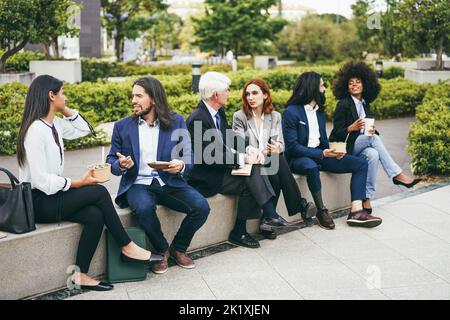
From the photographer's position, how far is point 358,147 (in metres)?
6.84

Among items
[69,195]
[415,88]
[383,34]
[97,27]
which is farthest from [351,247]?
[383,34]

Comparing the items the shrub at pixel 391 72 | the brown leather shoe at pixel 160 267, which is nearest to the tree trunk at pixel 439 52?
the shrub at pixel 391 72

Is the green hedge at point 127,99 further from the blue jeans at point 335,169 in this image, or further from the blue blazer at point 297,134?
the blue jeans at point 335,169

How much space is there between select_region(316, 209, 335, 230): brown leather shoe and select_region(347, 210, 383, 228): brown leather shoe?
8.8 inches

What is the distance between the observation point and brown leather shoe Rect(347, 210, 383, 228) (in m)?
6.37

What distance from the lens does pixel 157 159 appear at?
5.21 m

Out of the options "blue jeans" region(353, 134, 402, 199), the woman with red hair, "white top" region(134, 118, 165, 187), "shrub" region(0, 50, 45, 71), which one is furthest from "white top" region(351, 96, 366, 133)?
"shrub" region(0, 50, 45, 71)

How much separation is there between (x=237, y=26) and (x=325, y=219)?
2987cm

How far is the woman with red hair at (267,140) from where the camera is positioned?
5.95m

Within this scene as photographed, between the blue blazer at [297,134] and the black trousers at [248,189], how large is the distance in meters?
0.76

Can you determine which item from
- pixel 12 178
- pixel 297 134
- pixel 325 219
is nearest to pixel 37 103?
pixel 12 178

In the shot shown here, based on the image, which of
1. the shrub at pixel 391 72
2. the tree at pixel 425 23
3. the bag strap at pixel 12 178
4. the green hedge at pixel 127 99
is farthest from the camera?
the shrub at pixel 391 72

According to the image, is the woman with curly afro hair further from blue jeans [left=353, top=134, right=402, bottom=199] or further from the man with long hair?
the man with long hair

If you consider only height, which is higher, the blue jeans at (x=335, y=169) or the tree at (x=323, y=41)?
the tree at (x=323, y=41)
